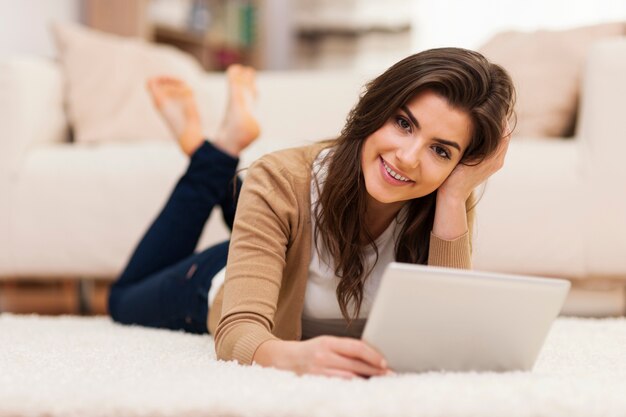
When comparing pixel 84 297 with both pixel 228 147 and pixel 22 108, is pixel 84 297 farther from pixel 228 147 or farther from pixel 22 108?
pixel 228 147

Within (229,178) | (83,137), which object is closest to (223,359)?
(229,178)

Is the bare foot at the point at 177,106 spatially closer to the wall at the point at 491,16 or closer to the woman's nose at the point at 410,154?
the woman's nose at the point at 410,154

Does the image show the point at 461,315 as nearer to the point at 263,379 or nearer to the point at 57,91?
the point at 263,379

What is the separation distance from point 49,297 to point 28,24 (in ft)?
3.89

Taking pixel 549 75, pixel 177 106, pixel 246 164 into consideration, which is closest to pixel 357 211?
pixel 177 106

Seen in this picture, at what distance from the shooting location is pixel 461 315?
2.76ft

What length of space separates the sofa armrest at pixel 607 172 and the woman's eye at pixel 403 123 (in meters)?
1.03

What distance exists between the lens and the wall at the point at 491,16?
4082 millimetres

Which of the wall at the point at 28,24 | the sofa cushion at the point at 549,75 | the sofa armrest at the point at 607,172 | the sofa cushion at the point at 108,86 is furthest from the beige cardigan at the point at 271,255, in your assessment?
the wall at the point at 28,24

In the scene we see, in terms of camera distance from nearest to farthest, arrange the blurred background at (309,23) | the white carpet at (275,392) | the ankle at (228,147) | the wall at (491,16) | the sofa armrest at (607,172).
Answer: the white carpet at (275,392), the ankle at (228,147), the sofa armrest at (607,172), the blurred background at (309,23), the wall at (491,16)

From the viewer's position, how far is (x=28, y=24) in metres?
2.94

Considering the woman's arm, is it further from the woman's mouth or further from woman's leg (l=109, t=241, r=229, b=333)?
woman's leg (l=109, t=241, r=229, b=333)

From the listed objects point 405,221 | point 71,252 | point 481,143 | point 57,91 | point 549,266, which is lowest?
point 71,252

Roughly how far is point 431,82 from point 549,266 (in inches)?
42.1
